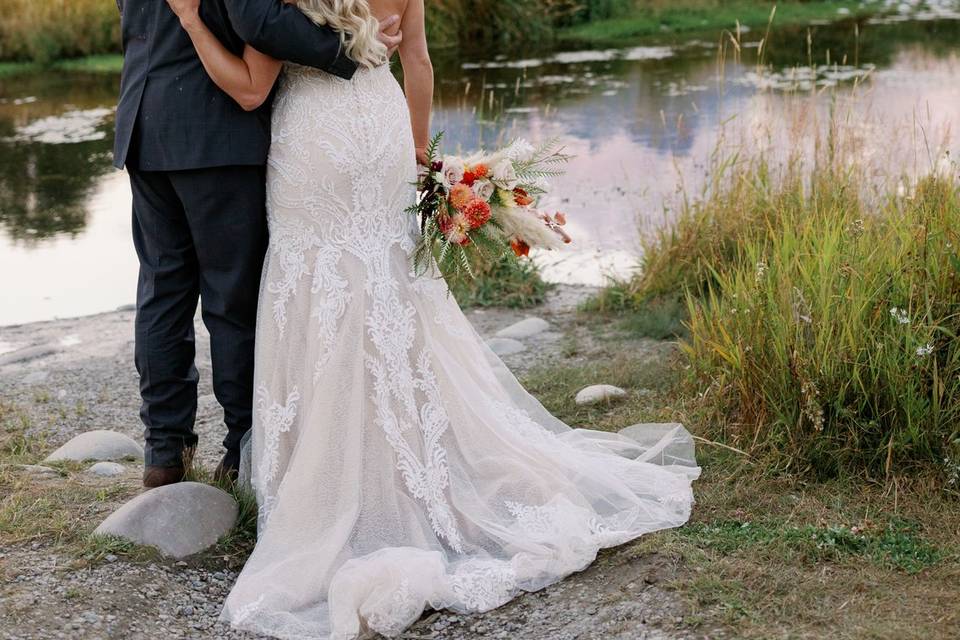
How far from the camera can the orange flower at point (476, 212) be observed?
3.46 meters

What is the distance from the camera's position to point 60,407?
5.25 m

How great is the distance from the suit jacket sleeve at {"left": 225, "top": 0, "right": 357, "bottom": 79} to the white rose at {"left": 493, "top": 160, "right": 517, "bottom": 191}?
0.66 m

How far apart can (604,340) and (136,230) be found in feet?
9.28

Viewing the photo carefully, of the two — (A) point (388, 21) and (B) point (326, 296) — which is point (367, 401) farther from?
(A) point (388, 21)

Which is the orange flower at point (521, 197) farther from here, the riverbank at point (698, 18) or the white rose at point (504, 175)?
the riverbank at point (698, 18)

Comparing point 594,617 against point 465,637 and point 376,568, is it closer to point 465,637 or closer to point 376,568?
point 465,637

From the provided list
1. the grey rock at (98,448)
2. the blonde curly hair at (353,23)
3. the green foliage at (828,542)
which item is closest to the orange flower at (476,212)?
the blonde curly hair at (353,23)

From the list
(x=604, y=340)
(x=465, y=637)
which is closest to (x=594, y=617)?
(x=465, y=637)

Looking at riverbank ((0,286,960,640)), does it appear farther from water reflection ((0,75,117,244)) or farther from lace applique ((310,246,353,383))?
water reflection ((0,75,117,244))

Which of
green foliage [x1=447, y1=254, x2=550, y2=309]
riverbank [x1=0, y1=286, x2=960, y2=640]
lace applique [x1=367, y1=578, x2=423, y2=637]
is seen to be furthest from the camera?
green foliage [x1=447, y1=254, x2=550, y2=309]

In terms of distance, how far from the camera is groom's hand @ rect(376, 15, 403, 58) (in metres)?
3.42

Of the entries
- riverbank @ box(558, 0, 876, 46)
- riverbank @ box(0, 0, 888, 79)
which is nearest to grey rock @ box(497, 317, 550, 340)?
riverbank @ box(0, 0, 888, 79)

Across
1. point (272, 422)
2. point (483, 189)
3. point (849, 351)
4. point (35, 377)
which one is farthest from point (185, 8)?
point (35, 377)

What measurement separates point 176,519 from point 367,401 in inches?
28.1
